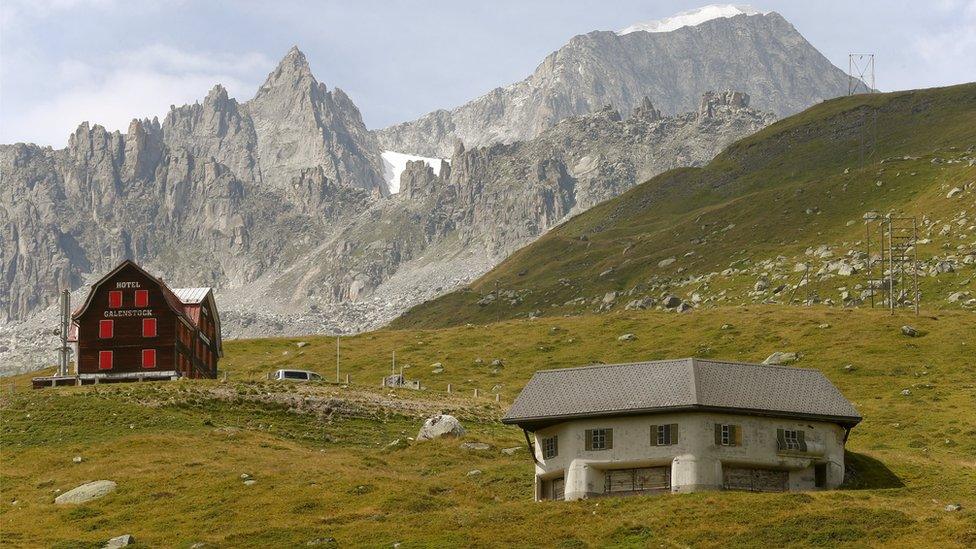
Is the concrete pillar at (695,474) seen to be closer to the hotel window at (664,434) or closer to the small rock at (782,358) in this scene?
the hotel window at (664,434)

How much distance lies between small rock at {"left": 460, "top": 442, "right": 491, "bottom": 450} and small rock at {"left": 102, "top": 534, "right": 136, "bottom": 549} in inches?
1220

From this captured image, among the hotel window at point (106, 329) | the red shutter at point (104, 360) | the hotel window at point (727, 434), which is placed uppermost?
the hotel window at point (106, 329)

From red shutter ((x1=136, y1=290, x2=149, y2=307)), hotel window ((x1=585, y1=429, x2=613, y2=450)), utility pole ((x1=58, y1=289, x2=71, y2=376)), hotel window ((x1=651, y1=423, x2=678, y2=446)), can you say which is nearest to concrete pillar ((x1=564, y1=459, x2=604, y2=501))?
hotel window ((x1=585, y1=429, x2=613, y2=450))

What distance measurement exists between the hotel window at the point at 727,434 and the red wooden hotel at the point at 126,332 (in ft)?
212

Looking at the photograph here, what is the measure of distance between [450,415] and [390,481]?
80.6ft

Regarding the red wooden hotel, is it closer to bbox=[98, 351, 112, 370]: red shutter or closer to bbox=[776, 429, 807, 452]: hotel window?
bbox=[98, 351, 112, 370]: red shutter

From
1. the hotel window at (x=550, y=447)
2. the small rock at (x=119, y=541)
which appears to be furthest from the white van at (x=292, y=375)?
the small rock at (x=119, y=541)

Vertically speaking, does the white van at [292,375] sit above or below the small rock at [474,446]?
above

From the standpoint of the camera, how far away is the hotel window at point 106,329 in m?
133

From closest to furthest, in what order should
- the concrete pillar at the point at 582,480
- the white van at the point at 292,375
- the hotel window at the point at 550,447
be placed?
the concrete pillar at the point at 582,480, the hotel window at the point at 550,447, the white van at the point at 292,375

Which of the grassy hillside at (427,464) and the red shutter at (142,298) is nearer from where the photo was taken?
the grassy hillside at (427,464)

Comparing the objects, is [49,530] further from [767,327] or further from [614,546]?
[767,327]

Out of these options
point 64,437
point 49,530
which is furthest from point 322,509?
point 64,437

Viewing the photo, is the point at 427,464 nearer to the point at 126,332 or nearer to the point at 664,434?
the point at 664,434
